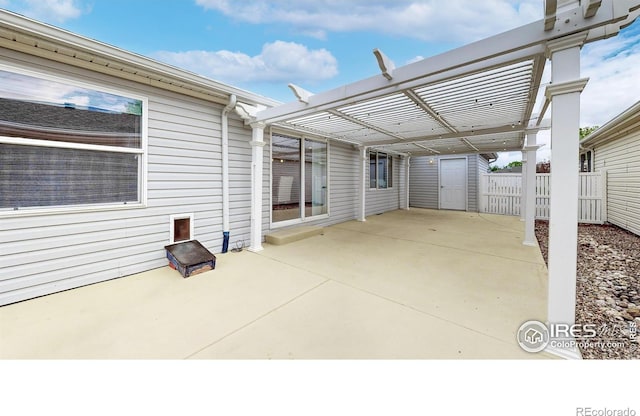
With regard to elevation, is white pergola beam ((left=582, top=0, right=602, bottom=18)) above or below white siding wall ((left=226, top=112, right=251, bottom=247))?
above

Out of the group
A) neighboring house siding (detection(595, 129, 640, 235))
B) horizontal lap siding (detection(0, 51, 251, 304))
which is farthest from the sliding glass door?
neighboring house siding (detection(595, 129, 640, 235))

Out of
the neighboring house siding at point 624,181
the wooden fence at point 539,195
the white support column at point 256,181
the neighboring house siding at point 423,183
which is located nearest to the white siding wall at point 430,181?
the neighboring house siding at point 423,183

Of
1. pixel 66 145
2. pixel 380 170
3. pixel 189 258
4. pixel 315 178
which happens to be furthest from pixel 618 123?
pixel 66 145

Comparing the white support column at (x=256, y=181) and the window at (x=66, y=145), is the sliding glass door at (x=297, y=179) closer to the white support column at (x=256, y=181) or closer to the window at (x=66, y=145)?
the white support column at (x=256, y=181)

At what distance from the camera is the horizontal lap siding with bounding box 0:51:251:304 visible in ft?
8.92

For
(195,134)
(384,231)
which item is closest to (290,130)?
(195,134)

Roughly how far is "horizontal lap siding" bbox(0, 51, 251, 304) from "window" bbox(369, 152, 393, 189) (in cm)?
533

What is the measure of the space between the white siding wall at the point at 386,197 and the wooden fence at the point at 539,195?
3.15m

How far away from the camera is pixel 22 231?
2695 millimetres

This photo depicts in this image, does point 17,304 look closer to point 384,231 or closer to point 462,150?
point 384,231

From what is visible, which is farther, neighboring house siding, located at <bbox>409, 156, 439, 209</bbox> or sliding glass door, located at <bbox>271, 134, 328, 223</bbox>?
neighboring house siding, located at <bbox>409, 156, 439, 209</bbox>

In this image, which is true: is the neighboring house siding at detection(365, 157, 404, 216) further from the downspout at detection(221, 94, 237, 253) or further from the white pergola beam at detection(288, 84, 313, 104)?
the white pergola beam at detection(288, 84, 313, 104)

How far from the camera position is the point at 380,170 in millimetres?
9445
